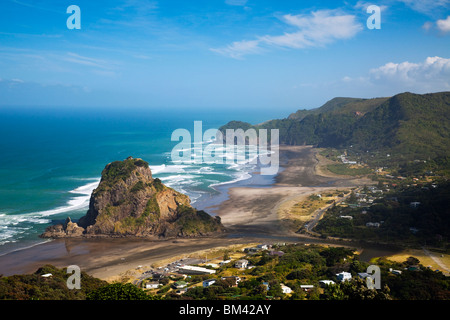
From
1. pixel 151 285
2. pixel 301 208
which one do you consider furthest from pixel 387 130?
pixel 151 285

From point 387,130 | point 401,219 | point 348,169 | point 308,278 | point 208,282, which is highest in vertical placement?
point 387,130

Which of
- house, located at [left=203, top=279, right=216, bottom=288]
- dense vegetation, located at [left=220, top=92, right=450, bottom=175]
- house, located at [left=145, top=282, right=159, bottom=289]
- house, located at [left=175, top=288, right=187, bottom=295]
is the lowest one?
house, located at [left=145, top=282, right=159, bottom=289]

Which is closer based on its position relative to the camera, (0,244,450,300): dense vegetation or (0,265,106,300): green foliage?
(0,244,450,300): dense vegetation

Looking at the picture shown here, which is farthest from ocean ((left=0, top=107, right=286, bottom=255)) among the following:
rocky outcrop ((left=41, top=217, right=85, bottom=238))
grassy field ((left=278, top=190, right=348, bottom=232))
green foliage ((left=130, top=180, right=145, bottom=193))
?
grassy field ((left=278, top=190, right=348, bottom=232))

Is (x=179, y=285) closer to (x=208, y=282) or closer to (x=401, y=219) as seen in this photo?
(x=208, y=282)

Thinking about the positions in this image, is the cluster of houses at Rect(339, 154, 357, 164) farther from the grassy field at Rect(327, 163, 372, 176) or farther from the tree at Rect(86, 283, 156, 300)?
the tree at Rect(86, 283, 156, 300)

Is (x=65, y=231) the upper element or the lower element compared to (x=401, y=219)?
lower

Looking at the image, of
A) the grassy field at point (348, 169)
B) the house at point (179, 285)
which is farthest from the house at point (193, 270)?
the grassy field at point (348, 169)
